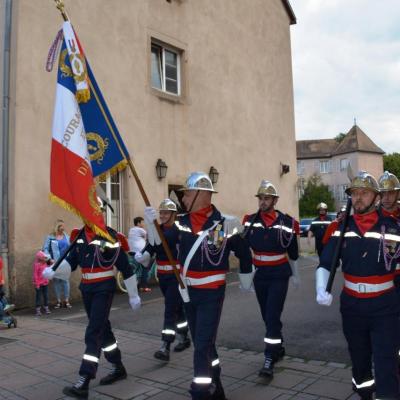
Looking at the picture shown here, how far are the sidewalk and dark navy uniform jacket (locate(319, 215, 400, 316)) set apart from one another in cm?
124

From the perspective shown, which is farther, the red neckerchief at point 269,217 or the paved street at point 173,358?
the red neckerchief at point 269,217

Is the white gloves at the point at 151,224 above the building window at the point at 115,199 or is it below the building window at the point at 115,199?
below

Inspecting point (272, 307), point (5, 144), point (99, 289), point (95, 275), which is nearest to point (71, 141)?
point (95, 275)

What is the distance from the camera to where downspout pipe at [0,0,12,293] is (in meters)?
9.70

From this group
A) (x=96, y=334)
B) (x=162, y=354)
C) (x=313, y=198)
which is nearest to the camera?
(x=96, y=334)

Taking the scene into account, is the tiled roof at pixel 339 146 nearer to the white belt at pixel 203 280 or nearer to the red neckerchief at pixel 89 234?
the red neckerchief at pixel 89 234

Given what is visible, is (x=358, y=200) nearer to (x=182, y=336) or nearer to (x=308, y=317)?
(x=182, y=336)

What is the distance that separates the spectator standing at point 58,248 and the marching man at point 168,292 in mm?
3961

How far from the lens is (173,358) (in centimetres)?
612

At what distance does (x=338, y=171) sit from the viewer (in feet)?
196

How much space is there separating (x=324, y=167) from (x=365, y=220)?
197ft

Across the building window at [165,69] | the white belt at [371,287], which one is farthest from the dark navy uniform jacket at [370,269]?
the building window at [165,69]

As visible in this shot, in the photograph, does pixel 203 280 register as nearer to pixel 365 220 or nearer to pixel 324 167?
pixel 365 220

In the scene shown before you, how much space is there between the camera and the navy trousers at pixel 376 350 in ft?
11.8
